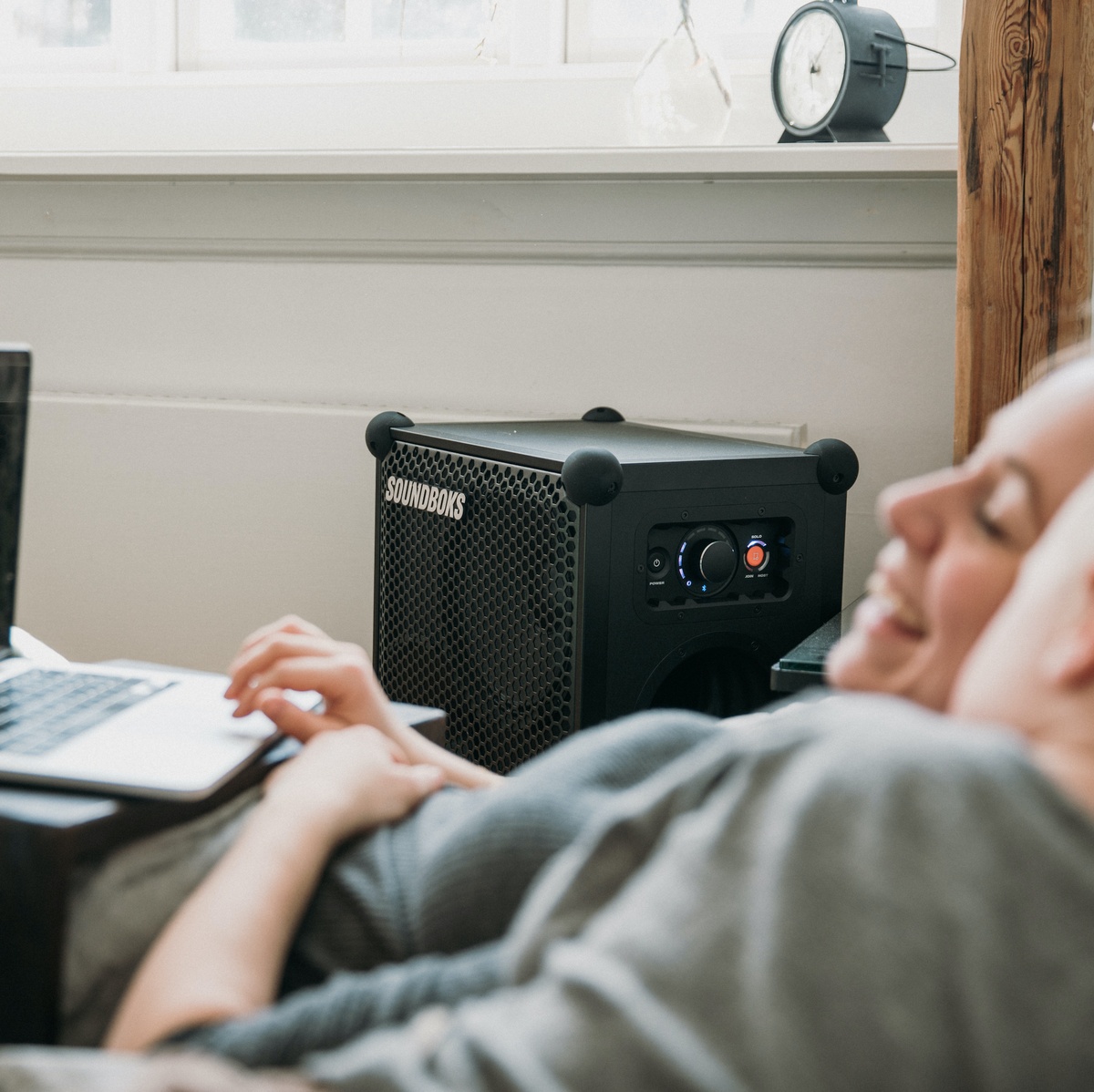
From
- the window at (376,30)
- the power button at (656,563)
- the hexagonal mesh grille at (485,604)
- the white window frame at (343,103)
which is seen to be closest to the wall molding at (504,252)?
the white window frame at (343,103)

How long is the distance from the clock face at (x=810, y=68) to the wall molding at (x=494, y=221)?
73 millimetres

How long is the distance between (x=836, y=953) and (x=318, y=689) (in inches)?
16.6

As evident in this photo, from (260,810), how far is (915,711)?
320 mm

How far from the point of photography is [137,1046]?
48cm

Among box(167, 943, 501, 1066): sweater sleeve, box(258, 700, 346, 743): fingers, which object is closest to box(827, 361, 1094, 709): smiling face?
box(167, 943, 501, 1066): sweater sleeve

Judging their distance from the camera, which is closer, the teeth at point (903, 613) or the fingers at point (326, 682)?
the teeth at point (903, 613)

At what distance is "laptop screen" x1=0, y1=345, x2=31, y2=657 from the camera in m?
0.77

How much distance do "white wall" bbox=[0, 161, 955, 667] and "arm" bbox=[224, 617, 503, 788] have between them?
0.74 metres

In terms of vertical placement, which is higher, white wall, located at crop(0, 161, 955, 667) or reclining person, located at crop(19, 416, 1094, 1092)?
white wall, located at crop(0, 161, 955, 667)

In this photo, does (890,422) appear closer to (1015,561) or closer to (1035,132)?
(1035,132)

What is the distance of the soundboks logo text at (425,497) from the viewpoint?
108 cm

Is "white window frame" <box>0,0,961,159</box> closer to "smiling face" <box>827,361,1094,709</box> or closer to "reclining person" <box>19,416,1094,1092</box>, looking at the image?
"smiling face" <box>827,361,1094,709</box>

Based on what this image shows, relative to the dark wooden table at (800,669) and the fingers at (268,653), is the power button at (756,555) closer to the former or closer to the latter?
the dark wooden table at (800,669)

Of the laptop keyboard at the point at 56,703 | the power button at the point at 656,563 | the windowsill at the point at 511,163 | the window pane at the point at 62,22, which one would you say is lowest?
the laptop keyboard at the point at 56,703
